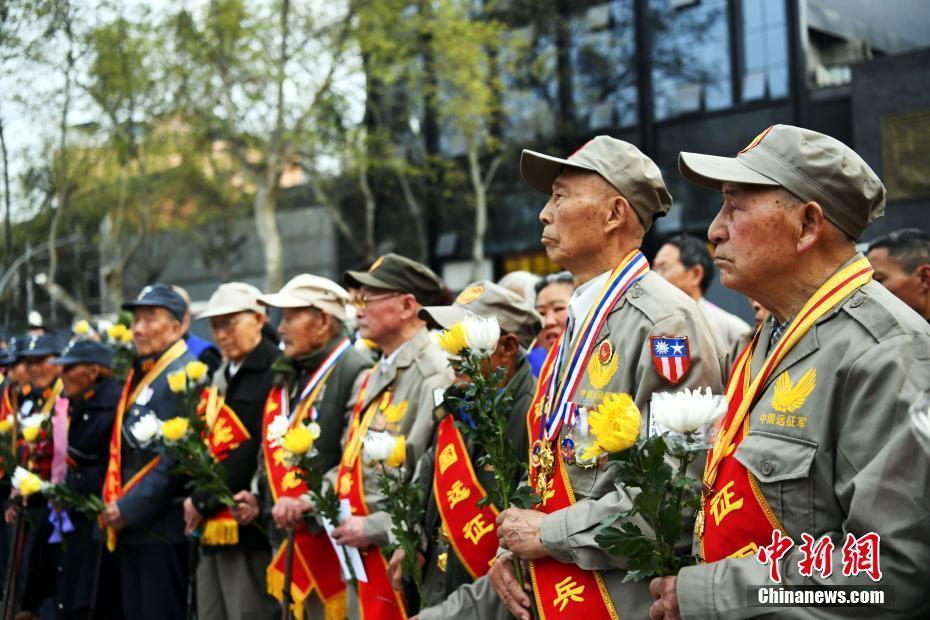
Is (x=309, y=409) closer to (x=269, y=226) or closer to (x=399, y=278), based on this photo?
(x=399, y=278)

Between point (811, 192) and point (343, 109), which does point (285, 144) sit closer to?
point (343, 109)

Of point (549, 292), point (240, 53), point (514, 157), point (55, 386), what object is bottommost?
point (55, 386)

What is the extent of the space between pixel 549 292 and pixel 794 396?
3.66 m

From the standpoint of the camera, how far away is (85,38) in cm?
1298

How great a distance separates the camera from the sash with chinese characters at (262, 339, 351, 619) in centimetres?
562

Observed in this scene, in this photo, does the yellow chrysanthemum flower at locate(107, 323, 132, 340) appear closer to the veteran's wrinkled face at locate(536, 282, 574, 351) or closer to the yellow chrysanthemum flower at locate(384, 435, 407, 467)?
the veteran's wrinkled face at locate(536, 282, 574, 351)

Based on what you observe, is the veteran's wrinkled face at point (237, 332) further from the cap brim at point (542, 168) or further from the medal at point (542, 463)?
the medal at point (542, 463)

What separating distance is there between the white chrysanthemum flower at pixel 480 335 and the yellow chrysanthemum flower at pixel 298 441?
1588 mm

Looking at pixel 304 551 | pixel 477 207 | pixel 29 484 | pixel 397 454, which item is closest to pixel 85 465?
pixel 29 484

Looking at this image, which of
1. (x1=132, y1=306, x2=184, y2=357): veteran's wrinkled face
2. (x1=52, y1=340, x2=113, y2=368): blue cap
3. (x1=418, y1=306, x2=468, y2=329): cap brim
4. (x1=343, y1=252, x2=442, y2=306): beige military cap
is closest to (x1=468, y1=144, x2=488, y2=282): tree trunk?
(x1=52, y1=340, x2=113, y2=368): blue cap

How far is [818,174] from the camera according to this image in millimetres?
2789

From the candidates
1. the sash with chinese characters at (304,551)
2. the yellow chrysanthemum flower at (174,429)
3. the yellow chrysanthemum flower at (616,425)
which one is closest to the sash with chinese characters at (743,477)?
the yellow chrysanthemum flower at (616,425)

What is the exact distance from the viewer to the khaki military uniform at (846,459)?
7.66 feet

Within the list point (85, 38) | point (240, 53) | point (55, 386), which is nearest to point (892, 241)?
point (55, 386)
